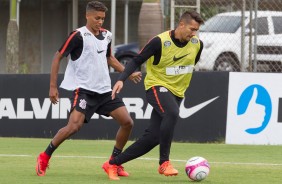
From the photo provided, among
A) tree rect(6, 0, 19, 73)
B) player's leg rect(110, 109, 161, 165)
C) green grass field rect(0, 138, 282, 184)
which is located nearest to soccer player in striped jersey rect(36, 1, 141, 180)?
player's leg rect(110, 109, 161, 165)

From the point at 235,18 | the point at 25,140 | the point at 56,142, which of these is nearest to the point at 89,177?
the point at 56,142

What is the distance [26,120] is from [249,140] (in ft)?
12.9

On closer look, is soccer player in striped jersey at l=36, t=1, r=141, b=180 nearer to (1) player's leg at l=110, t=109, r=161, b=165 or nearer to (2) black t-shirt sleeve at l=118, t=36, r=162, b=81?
(1) player's leg at l=110, t=109, r=161, b=165

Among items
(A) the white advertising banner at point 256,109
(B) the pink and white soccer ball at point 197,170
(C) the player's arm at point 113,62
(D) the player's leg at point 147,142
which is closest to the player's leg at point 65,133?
(D) the player's leg at point 147,142

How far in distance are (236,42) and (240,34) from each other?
17cm

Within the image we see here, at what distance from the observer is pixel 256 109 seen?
15359 mm

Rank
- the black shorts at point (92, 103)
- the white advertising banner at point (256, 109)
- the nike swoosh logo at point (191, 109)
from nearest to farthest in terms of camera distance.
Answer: the black shorts at point (92, 103) < the white advertising banner at point (256, 109) < the nike swoosh logo at point (191, 109)

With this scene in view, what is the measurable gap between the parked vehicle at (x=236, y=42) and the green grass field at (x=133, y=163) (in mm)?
2448

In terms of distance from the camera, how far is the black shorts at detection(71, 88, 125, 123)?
10.3m

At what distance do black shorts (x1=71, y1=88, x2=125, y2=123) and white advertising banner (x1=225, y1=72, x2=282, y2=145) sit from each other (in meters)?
5.33

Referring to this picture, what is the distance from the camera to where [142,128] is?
52.0ft

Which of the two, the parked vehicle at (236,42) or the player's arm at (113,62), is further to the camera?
the parked vehicle at (236,42)

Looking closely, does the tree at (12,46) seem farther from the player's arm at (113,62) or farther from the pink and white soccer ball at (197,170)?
the pink and white soccer ball at (197,170)

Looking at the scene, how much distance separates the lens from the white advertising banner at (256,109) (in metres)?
15.4
